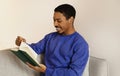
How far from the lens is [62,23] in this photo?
1509mm

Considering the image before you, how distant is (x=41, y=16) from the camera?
215cm

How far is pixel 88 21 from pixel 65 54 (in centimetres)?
A: 45

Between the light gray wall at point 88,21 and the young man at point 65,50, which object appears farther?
the light gray wall at point 88,21

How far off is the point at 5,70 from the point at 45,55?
12.2 inches

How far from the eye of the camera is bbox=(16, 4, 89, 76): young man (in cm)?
147

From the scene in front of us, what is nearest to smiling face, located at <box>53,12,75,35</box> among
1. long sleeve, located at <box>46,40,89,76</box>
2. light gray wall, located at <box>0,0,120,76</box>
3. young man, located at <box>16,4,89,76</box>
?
young man, located at <box>16,4,89,76</box>

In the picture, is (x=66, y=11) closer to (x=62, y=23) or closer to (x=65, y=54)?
(x=62, y=23)

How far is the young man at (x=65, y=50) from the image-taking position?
4.83 ft

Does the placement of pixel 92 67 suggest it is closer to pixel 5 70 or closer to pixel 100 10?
pixel 100 10

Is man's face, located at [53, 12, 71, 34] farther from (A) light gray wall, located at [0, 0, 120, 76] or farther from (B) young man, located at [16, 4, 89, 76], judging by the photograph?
(A) light gray wall, located at [0, 0, 120, 76]

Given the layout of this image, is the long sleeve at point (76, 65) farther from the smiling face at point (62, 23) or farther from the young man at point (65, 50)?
the smiling face at point (62, 23)

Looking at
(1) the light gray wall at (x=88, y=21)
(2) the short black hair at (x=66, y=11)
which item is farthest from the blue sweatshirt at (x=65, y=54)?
(1) the light gray wall at (x=88, y=21)

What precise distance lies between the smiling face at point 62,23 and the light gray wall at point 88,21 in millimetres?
339

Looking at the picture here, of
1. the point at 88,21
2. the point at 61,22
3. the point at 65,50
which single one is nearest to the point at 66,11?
the point at 61,22
